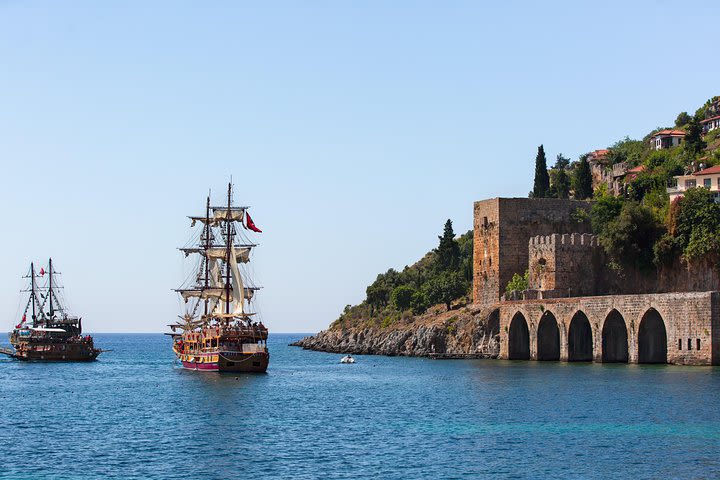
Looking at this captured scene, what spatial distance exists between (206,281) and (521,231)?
2752cm

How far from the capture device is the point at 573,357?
83500mm

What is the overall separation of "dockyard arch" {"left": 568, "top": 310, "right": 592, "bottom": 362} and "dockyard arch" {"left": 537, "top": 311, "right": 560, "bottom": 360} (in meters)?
2.77

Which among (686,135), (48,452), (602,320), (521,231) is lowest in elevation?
(48,452)

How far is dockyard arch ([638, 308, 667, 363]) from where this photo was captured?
76.2m

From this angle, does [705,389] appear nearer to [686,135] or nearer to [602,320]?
[602,320]

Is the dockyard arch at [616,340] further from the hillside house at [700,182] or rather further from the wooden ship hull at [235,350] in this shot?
the wooden ship hull at [235,350]

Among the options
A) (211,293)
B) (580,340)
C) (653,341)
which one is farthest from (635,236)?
(211,293)

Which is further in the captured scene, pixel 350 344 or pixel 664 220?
pixel 350 344

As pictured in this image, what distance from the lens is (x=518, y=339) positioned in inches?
3578

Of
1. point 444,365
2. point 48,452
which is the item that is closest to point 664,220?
point 444,365

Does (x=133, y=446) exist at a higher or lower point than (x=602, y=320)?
lower

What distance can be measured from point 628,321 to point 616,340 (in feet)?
17.4

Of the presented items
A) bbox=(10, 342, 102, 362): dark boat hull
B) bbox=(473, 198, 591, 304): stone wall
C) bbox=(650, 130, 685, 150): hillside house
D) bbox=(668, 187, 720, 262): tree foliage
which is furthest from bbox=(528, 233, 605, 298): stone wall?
bbox=(10, 342, 102, 362): dark boat hull

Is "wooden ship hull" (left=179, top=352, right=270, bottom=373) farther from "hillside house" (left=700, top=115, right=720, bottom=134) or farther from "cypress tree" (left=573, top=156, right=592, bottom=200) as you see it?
"hillside house" (left=700, top=115, right=720, bottom=134)
